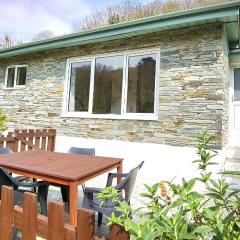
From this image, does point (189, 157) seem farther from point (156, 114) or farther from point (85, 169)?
point (85, 169)

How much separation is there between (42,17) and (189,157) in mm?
32402

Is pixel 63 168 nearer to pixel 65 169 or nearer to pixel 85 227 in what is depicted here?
pixel 65 169

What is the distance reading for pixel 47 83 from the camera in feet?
28.3

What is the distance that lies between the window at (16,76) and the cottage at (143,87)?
34cm

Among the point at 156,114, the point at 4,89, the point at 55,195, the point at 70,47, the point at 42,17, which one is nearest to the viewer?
Result: the point at 55,195

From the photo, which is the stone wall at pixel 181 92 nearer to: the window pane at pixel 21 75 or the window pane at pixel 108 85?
the window pane at pixel 108 85

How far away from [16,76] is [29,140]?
3.81 meters

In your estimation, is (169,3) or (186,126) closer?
(186,126)

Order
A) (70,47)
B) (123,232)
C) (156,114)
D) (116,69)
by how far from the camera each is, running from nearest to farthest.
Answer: (123,232) < (156,114) < (116,69) < (70,47)

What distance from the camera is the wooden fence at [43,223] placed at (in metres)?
1.45

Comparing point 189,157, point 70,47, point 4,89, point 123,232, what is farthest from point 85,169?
point 4,89

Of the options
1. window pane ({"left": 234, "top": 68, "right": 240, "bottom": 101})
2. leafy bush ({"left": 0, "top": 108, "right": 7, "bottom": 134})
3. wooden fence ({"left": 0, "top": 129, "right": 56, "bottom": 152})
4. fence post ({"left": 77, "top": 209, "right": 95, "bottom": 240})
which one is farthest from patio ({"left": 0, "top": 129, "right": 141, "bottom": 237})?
Answer: window pane ({"left": 234, "top": 68, "right": 240, "bottom": 101})

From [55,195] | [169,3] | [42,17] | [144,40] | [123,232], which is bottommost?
[55,195]

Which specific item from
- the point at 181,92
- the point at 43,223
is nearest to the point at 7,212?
the point at 43,223
